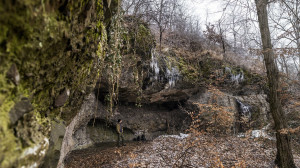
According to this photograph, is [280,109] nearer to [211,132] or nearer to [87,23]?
[211,132]

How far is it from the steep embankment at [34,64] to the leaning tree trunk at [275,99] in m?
5.57

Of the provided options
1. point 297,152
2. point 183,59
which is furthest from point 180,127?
point 297,152

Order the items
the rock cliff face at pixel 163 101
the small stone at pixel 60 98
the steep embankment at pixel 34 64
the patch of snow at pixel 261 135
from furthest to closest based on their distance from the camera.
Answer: the patch of snow at pixel 261 135 < the rock cliff face at pixel 163 101 < the small stone at pixel 60 98 < the steep embankment at pixel 34 64

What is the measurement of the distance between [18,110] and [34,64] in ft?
1.45

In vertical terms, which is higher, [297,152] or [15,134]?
[15,134]

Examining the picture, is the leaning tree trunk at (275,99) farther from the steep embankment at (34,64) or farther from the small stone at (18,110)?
the small stone at (18,110)

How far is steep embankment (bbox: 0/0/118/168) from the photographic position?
1.05m

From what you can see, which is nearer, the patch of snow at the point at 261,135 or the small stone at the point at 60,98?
the small stone at the point at 60,98

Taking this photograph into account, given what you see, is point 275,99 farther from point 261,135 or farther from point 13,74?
point 13,74

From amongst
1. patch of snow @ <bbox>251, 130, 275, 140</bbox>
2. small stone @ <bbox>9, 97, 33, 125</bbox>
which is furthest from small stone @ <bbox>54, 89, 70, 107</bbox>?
patch of snow @ <bbox>251, 130, 275, 140</bbox>

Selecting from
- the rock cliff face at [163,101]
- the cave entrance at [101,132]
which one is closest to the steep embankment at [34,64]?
the rock cliff face at [163,101]

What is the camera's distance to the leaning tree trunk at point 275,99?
5066 mm

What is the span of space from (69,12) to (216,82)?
10081mm

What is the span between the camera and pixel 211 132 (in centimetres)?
934
